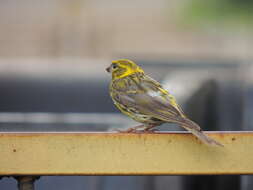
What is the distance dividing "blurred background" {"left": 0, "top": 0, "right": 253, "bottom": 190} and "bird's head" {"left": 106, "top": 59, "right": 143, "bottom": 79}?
0.70m

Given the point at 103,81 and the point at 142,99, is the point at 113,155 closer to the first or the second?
the point at 142,99

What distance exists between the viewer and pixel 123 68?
5059 millimetres

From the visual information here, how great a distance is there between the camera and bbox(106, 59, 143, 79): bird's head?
4996 millimetres

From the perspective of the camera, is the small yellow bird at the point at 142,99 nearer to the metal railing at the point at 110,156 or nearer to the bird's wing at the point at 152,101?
the bird's wing at the point at 152,101

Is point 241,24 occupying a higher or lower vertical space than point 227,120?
higher

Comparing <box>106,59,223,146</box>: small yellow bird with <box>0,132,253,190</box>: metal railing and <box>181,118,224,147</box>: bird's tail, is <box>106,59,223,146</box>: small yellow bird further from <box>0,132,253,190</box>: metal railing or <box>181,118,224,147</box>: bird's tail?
<box>0,132,253,190</box>: metal railing

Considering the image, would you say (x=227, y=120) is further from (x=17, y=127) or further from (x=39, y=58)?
(x=39, y=58)

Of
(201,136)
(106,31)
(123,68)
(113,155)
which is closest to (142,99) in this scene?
(123,68)

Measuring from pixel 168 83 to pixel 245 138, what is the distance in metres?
4.44

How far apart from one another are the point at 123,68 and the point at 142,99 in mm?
656

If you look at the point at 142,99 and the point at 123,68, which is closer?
the point at 142,99

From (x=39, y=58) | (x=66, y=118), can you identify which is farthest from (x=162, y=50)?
(x=66, y=118)

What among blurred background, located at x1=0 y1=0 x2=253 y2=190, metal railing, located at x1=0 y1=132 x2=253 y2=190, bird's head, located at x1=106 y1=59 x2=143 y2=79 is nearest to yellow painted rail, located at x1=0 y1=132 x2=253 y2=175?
metal railing, located at x1=0 y1=132 x2=253 y2=190

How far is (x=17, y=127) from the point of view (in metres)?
5.70
